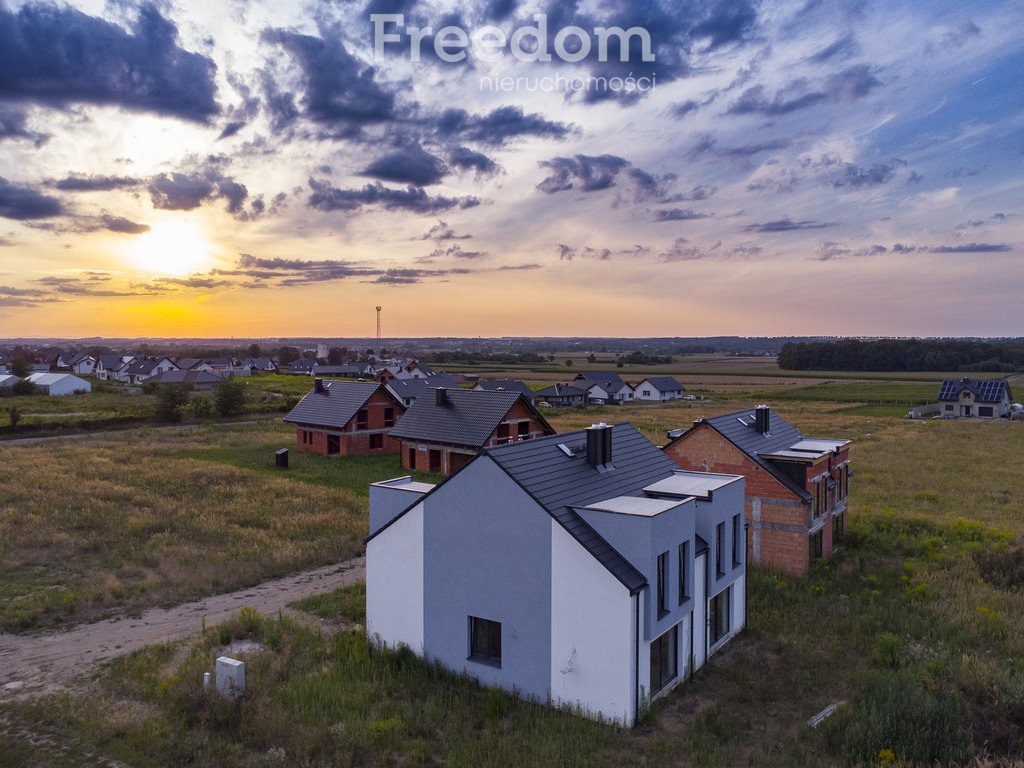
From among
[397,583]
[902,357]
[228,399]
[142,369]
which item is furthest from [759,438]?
[902,357]

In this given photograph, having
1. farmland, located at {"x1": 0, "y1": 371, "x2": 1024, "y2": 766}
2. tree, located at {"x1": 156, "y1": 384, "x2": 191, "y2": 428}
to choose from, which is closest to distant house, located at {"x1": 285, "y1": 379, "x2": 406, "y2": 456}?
A: farmland, located at {"x1": 0, "y1": 371, "x2": 1024, "y2": 766}

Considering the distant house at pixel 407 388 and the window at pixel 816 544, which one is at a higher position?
the distant house at pixel 407 388

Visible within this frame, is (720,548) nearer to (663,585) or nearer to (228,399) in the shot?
(663,585)

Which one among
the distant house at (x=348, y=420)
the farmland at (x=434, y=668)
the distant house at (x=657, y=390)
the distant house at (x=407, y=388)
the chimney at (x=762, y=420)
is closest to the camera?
the farmland at (x=434, y=668)

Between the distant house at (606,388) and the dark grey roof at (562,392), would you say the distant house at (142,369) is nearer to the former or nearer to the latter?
the dark grey roof at (562,392)

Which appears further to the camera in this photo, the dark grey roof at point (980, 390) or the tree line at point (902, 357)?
the tree line at point (902, 357)

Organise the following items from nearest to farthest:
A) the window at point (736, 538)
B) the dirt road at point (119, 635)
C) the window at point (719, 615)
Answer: the dirt road at point (119, 635), the window at point (719, 615), the window at point (736, 538)

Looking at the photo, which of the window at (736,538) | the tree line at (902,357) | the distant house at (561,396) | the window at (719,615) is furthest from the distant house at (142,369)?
the tree line at (902,357)
